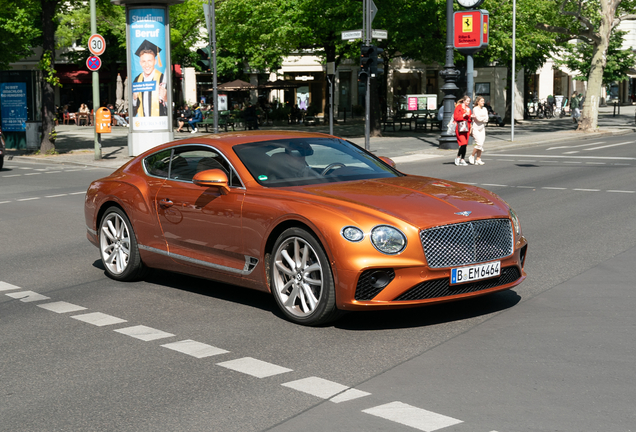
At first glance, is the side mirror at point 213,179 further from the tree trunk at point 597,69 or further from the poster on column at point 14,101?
the tree trunk at point 597,69

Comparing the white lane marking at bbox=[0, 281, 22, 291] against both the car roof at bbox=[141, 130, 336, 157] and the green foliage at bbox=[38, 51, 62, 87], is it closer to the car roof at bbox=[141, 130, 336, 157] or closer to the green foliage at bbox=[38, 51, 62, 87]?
the car roof at bbox=[141, 130, 336, 157]

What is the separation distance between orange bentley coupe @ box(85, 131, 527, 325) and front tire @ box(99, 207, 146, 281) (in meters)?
0.02

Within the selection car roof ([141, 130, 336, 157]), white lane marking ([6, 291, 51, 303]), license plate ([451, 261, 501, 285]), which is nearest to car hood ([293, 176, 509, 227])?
license plate ([451, 261, 501, 285])

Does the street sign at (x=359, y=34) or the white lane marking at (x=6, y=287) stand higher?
the street sign at (x=359, y=34)

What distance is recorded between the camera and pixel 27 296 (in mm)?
7520

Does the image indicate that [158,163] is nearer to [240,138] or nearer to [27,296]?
[240,138]

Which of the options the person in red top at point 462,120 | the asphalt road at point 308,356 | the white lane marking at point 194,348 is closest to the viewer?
the asphalt road at point 308,356

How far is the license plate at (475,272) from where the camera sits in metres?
5.94

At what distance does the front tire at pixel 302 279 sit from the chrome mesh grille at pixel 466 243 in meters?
0.75

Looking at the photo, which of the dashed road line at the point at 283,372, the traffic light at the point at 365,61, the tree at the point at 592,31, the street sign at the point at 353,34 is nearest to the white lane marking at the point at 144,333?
the dashed road line at the point at 283,372

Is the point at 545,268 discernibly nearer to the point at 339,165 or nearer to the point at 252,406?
the point at 339,165

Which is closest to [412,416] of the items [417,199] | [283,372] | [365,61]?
[283,372]

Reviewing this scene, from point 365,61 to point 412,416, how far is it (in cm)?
1982

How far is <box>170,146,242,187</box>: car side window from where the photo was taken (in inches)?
277
